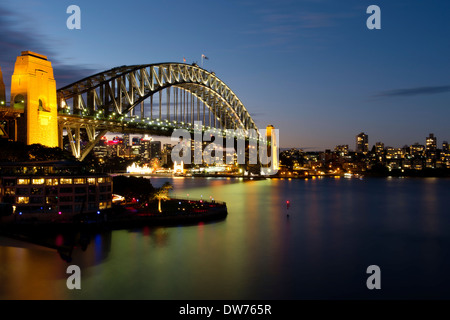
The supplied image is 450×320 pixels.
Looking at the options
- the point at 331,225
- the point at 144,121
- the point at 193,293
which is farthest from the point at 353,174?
the point at 193,293

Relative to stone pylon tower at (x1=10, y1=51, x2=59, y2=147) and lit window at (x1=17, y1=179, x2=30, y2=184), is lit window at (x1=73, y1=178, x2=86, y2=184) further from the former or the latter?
stone pylon tower at (x1=10, y1=51, x2=59, y2=147)

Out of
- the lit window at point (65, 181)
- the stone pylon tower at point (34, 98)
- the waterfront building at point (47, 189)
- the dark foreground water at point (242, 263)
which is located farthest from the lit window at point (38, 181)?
the stone pylon tower at point (34, 98)

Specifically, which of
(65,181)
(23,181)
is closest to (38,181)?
(23,181)

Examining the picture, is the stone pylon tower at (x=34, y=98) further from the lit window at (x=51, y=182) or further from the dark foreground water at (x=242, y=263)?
the dark foreground water at (x=242, y=263)

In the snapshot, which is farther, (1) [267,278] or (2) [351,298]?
(1) [267,278]

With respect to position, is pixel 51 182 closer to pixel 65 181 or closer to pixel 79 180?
pixel 65 181
